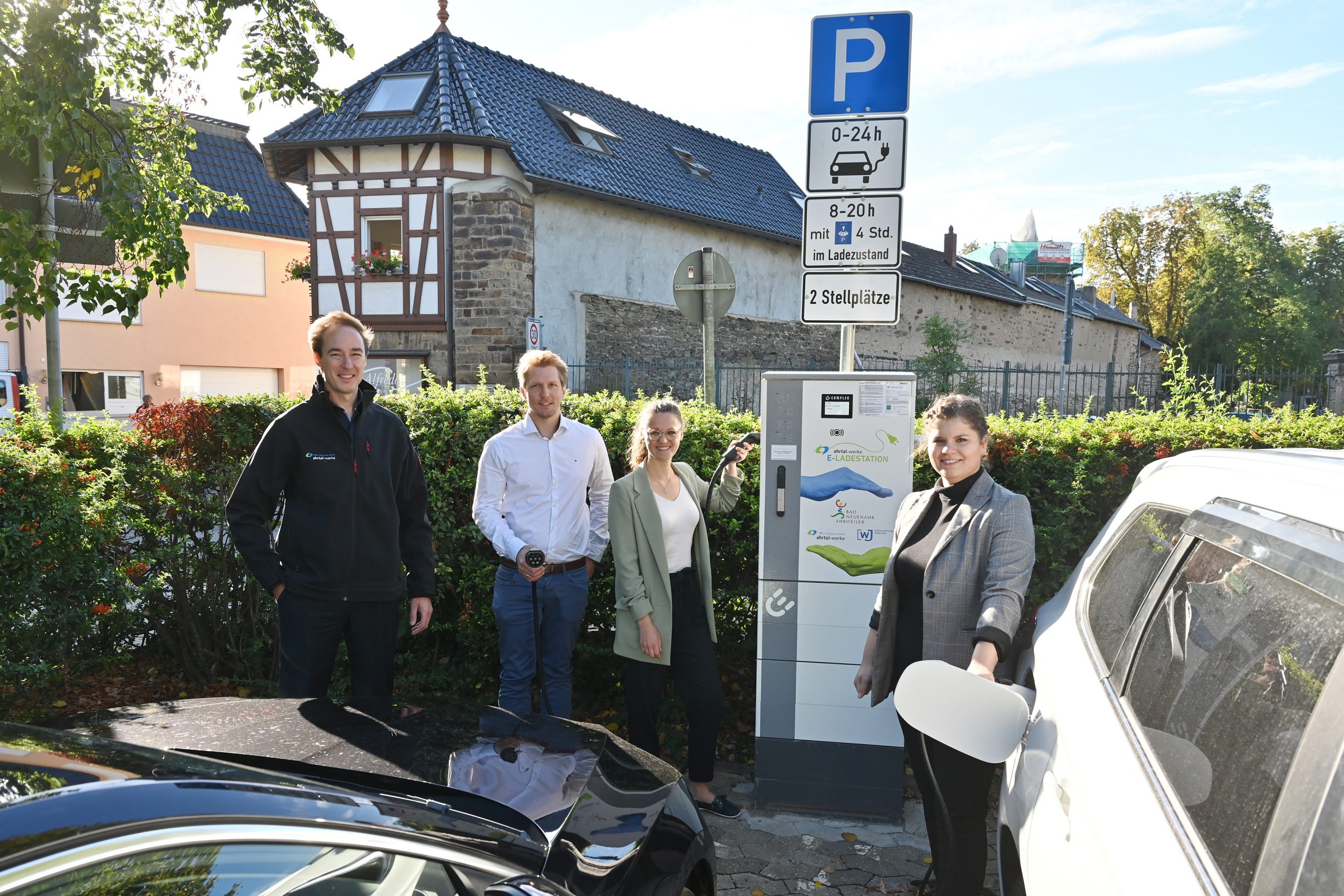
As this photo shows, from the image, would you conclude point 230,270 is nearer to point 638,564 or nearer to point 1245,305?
point 638,564

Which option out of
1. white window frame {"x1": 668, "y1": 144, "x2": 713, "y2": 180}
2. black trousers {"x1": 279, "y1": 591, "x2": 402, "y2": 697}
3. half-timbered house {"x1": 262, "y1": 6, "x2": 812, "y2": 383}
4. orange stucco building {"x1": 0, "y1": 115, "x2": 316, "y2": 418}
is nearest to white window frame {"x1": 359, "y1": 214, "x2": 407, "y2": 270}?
half-timbered house {"x1": 262, "y1": 6, "x2": 812, "y2": 383}

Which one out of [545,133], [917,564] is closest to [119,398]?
[545,133]

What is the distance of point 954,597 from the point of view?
320 cm

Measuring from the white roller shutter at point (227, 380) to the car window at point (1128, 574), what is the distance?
1093 inches

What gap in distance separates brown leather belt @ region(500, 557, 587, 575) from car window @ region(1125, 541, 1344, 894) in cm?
286

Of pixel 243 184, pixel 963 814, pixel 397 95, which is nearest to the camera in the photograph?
pixel 963 814

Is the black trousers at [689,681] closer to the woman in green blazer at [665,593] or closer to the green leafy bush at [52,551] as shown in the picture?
the woman in green blazer at [665,593]

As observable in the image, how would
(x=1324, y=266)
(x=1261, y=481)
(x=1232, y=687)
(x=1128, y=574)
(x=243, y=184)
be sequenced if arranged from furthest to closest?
(x=1324, y=266)
(x=243, y=184)
(x=1128, y=574)
(x=1261, y=481)
(x=1232, y=687)

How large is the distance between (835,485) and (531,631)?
60.7 inches

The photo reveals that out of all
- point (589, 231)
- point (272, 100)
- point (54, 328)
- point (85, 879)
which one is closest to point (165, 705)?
point (85, 879)

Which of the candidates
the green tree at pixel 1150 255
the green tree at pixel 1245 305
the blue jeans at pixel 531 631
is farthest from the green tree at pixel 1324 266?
the blue jeans at pixel 531 631

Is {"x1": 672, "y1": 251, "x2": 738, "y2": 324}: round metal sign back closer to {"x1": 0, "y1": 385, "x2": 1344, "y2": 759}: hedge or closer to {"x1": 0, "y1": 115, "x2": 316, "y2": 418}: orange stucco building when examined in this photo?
{"x1": 0, "y1": 385, "x2": 1344, "y2": 759}: hedge

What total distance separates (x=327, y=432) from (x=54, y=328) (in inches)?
302

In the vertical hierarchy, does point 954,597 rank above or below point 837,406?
below
